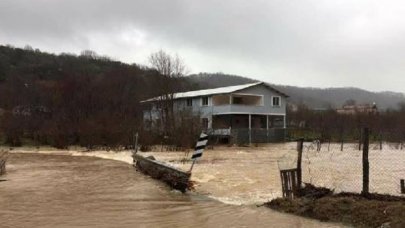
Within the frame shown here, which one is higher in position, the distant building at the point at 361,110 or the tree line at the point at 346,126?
the distant building at the point at 361,110

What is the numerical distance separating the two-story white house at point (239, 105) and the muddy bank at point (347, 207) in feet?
184

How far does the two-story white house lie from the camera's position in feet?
238

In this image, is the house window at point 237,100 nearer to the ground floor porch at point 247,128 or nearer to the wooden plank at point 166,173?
the ground floor porch at point 247,128

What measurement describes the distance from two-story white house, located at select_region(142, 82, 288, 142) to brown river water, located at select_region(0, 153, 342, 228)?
4961 centimetres

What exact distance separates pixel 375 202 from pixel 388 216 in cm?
109

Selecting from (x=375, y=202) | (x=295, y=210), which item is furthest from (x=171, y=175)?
(x=375, y=202)

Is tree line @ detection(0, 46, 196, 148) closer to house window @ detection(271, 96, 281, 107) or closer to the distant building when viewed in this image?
house window @ detection(271, 96, 281, 107)

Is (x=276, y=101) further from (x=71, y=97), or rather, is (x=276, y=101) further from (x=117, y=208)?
(x=117, y=208)

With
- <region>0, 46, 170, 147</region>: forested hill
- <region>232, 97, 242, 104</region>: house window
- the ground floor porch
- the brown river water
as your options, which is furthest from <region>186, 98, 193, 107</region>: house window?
the brown river water

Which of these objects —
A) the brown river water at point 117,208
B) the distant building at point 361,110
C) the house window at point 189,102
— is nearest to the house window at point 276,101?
the house window at point 189,102

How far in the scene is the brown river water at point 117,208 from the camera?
42.2 ft

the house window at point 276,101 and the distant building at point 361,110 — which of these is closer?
the house window at point 276,101

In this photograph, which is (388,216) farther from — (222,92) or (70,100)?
(70,100)

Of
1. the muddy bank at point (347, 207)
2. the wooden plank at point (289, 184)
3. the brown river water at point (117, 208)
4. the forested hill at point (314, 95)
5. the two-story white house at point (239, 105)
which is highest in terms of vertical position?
the forested hill at point (314, 95)
